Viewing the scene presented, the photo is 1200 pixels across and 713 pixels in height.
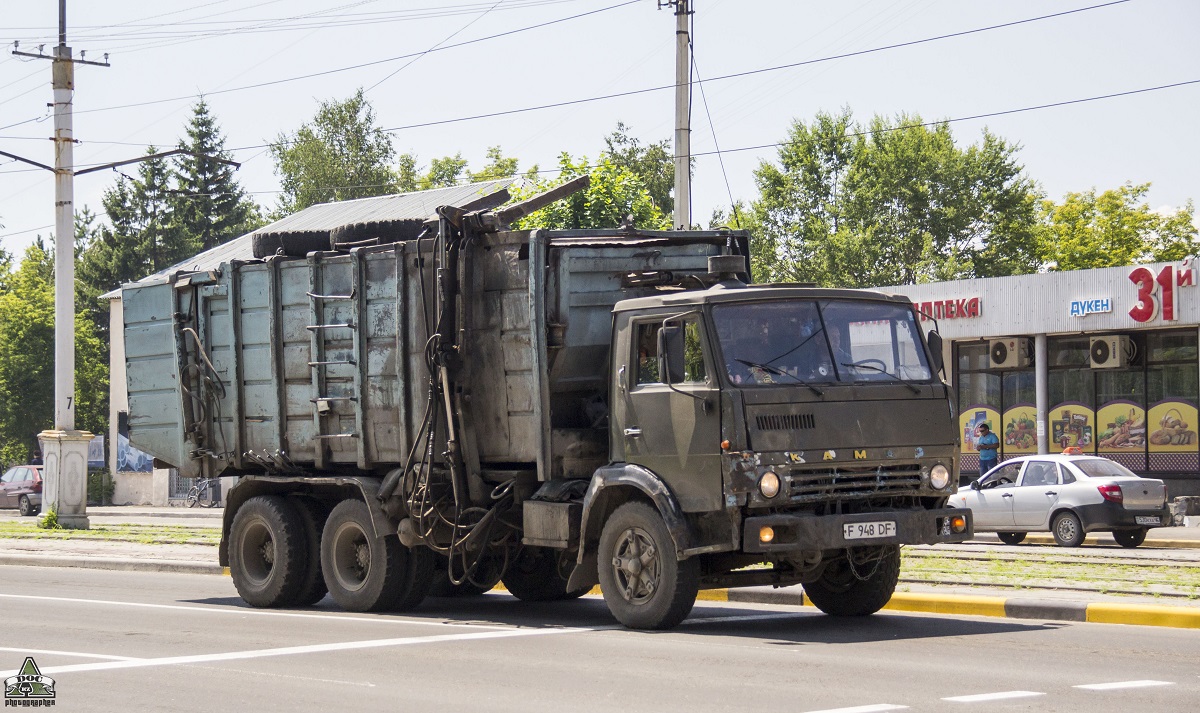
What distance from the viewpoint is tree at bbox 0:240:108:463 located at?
65625 mm

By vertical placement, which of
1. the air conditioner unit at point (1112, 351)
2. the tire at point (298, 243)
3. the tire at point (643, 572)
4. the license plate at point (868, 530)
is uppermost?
the tire at point (298, 243)

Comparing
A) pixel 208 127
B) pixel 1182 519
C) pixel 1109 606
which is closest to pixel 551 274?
pixel 1109 606

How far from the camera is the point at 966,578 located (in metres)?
13.8

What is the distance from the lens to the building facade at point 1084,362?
105 ft

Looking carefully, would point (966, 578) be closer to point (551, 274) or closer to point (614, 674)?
point (551, 274)

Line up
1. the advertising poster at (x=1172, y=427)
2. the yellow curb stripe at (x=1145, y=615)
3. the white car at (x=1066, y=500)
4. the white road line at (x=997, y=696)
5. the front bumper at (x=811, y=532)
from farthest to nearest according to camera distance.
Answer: the advertising poster at (x=1172, y=427) < the white car at (x=1066, y=500) < the yellow curb stripe at (x=1145, y=615) < the front bumper at (x=811, y=532) < the white road line at (x=997, y=696)

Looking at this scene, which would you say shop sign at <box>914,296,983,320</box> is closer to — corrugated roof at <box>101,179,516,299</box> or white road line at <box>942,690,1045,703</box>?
corrugated roof at <box>101,179,516,299</box>

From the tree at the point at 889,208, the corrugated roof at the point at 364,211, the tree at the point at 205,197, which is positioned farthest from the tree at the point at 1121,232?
the tree at the point at 205,197

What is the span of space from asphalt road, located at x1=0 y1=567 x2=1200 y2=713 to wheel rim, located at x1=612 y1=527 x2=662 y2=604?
326 millimetres

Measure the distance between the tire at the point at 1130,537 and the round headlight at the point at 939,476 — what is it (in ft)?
37.3

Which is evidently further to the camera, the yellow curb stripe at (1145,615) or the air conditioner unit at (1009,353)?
the air conditioner unit at (1009,353)

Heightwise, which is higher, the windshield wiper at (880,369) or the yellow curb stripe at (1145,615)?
the windshield wiper at (880,369)

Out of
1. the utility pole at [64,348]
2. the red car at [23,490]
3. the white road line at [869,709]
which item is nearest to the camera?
the white road line at [869,709]

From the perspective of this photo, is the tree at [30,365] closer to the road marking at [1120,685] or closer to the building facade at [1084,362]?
the building facade at [1084,362]
